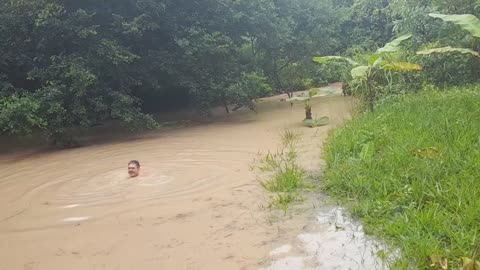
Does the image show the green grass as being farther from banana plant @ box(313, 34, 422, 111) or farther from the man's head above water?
the man's head above water

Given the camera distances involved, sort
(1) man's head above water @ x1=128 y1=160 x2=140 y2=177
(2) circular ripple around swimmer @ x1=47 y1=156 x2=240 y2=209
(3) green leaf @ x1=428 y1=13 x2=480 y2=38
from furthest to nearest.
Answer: (3) green leaf @ x1=428 y1=13 x2=480 y2=38 → (1) man's head above water @ x1=128 y1=160 x2=140 y2=177 → (2) circular ripple around swimmer @ x1=47 y1=156 x2=240 y2=209

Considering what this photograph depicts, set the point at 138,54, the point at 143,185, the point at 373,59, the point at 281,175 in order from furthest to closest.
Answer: the point at 138,54, the point at 373,59, the point at 143,185, the point at 281,175

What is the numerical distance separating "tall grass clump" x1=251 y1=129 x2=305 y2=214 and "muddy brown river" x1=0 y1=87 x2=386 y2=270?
14cm

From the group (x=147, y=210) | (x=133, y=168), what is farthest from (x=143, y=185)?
(x=147, y=210)

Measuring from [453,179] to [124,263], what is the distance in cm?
291

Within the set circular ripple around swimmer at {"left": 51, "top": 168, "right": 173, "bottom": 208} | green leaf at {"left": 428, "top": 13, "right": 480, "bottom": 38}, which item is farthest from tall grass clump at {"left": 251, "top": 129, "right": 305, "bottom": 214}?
green leaf at {"left": 428, "top": 13, "right": 480, "bottom": 38}

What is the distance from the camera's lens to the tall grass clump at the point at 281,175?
15.5 ft

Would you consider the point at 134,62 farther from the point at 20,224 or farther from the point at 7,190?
the point at 20,224

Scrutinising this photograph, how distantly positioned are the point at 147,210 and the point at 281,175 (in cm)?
158

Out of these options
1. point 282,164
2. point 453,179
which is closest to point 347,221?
point 453,179

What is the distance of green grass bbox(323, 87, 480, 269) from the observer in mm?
3248

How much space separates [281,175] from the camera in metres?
5.30

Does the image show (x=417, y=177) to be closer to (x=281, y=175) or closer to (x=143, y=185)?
(x=281, y=175)

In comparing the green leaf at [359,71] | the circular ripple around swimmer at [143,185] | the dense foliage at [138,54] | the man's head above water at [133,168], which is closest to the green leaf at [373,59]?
the green leaf at [359,71]
